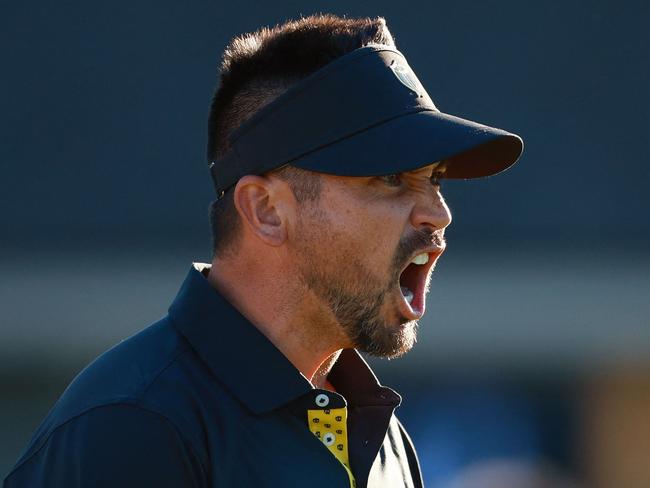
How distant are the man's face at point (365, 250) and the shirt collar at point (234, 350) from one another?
0.55 feet

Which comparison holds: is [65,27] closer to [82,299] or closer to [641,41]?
[82,299]

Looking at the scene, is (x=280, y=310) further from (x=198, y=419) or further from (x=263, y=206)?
(x=198, y=419)

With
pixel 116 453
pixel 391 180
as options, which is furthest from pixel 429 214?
pixel 116 453

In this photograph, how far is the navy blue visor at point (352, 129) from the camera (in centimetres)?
212

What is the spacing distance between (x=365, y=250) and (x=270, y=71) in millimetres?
405

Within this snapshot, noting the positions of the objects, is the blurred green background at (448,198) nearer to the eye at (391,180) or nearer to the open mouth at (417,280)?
the open mouth at (417,280)

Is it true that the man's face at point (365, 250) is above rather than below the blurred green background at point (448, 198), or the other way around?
below

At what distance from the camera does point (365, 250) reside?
2.14 m

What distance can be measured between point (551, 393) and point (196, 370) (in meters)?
6.24

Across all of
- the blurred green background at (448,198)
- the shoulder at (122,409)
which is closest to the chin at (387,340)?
the shoulder at (122,409)

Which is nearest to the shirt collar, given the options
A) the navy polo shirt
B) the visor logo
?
the navy polo shirt

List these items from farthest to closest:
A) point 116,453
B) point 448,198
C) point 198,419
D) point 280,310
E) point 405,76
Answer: point 448,198 < point 405,76 < point 280,310 < point 198,419 < point 116,453

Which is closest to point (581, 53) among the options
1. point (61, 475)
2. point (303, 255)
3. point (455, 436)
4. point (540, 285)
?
point (540, 285)

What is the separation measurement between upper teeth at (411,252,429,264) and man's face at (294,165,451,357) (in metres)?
0.01
